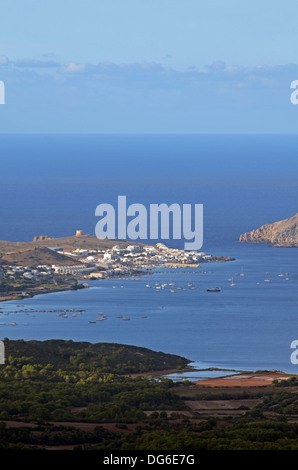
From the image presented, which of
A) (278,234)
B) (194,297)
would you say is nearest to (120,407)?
(194,297)

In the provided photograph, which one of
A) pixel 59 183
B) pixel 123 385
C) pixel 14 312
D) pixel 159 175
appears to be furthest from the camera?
pixel 159 175

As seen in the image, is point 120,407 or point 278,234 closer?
point 120,407

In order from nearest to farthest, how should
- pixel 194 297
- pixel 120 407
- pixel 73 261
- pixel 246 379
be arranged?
pixel 120 407, pixel 246 379, pixel 194 297, pixel 73 261

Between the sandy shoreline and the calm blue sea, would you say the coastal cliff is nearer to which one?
the calm blue sea

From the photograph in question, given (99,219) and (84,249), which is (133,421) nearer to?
(84,249)

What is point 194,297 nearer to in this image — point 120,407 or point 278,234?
point 278,234

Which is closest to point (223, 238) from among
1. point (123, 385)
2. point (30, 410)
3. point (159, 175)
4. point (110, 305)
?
point (110, 305)

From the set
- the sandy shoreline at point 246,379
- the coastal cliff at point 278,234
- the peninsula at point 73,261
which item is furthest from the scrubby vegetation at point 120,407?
the coastal cliff at point 278,234

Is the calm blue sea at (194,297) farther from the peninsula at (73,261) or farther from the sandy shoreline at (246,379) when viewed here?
the sandy shoreline at (246,379)
